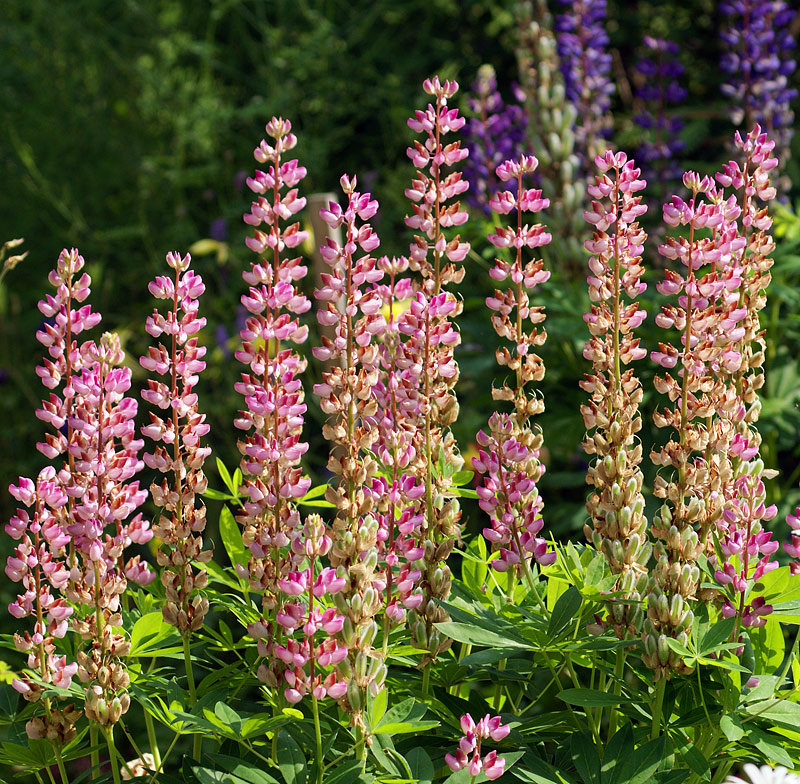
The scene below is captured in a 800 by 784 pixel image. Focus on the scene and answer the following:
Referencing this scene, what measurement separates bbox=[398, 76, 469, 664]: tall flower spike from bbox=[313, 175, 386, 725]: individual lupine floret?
91mm

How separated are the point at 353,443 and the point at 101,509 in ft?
1.15

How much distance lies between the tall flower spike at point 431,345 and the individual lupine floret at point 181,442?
0.28 meters

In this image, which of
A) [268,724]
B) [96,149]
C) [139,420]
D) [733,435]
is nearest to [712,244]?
[733,435]

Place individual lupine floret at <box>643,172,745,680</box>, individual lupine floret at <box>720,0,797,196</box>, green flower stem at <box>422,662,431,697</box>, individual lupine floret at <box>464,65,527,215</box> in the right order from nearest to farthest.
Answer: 1. individual lupine floret at <box>643,172,745,680</box>
2. green flower stem at <box>422,662,431,697</box>
3. individual lupine floret at <box>464,65,527,215</box>
4. individual lupine floret at <box>720,0,797,196</box>

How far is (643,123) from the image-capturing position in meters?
3.92

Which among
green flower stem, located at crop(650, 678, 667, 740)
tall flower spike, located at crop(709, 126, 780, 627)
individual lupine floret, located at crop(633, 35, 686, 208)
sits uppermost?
individual lupine floret, located at crop(633, 35, 686, 208)

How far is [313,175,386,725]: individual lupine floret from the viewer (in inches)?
48.4

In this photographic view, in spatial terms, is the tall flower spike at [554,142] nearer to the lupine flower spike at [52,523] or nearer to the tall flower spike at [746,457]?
the tall flower spike at [746,457]

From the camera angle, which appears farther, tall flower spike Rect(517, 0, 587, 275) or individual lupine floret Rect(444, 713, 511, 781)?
tall flower spike Rect(517, 0, 587, 275)

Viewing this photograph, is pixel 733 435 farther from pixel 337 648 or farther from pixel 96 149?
pixel 96 149

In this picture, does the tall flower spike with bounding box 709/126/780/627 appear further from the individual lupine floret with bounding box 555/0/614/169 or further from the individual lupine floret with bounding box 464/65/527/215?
the individual lupine floret with bounding box 555/0/614/169

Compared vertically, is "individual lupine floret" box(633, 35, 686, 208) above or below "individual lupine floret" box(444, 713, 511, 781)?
above

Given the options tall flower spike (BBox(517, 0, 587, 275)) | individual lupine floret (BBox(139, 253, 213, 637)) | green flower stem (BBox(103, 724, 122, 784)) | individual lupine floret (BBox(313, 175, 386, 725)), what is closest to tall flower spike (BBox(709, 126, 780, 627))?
individual lupine floret (BBox(313, 175, 386, 725))

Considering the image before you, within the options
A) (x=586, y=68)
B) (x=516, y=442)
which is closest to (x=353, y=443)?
(x=516, y=442)
